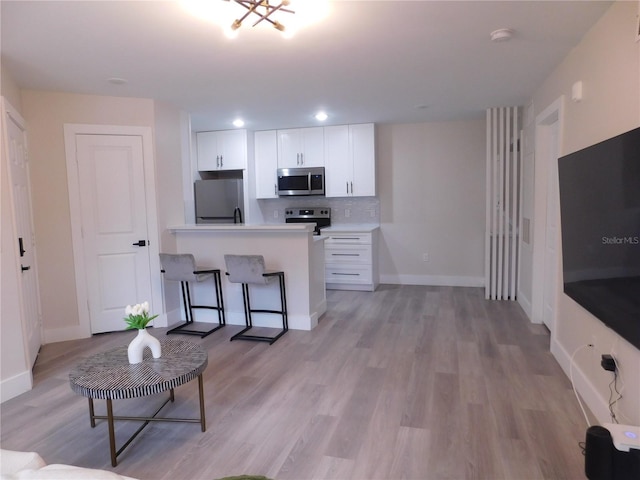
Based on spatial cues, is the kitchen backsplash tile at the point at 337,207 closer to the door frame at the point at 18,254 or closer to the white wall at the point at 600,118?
the white wall at the point at 600,118

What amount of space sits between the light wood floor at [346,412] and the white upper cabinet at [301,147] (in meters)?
3.02

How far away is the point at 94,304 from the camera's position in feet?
13.8

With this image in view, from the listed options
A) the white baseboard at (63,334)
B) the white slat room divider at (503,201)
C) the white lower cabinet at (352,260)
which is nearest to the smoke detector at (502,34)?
the white slat room divider at (503,201)

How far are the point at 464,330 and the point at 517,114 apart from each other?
2.75m

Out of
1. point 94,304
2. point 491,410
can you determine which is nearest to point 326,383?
point 491,410

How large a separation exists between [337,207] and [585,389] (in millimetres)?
4371

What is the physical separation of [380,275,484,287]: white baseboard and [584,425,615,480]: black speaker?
4.40 metres

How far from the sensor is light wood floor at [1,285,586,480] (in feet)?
6.81

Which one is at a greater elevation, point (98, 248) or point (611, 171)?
point (611, 171)

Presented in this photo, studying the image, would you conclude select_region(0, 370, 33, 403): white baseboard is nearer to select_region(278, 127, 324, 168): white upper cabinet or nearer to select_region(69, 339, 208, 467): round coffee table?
select_region(69, 339, 208, 467): round coffee table

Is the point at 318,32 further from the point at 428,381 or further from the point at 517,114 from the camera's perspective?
the point at 517,114

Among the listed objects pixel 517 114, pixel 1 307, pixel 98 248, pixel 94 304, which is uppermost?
pixel 517 114

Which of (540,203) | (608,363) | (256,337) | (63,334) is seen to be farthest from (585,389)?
(63,334)

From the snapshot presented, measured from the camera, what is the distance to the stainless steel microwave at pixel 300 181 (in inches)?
241
